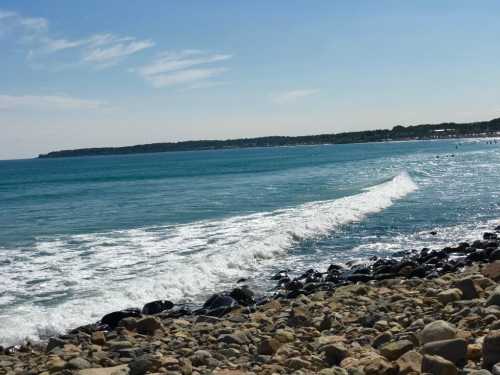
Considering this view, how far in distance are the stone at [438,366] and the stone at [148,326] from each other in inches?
227

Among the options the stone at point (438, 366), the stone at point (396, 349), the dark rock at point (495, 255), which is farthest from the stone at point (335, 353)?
the dark rock at point (495, 255)

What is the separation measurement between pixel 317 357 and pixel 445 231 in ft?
51.2

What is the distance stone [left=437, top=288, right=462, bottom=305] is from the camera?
9.62m

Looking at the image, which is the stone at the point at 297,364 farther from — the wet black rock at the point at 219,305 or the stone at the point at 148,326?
the wet black rock at the point at 219,305

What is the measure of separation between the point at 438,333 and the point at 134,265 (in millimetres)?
11749

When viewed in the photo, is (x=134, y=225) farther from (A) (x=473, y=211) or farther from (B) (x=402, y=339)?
(B) (x=402, y=339)

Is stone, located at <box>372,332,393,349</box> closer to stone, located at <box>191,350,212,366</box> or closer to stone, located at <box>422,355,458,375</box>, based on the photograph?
stone, located at <box>422,355,458,375</box>

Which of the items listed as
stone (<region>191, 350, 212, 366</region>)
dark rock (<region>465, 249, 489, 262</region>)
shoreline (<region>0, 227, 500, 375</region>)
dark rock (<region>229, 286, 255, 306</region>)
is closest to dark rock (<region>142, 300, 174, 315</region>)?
shoreline (<region>0, 227, 500, 375</region>)

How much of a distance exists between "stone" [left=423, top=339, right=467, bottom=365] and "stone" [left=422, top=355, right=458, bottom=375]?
0.37 m

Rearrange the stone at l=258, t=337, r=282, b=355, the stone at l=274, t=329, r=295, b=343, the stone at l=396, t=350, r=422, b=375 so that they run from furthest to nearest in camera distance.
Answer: the stone at l=274, t=329, r=295, b=343 → the stone at l=258, t=337, r=282, b=355 → the stone at l=396, t=350, r=422, b=375

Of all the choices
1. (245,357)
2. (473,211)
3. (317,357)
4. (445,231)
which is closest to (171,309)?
(245,357)

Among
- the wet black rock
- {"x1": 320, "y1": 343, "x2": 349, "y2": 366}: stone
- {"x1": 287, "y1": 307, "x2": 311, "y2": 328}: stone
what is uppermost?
{"x1": 320, "y1": 343, "x2": 349, "y2": 366}: stone

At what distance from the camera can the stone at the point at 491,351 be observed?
5.92m

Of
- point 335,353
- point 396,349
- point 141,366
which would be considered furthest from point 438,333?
point 141,366
